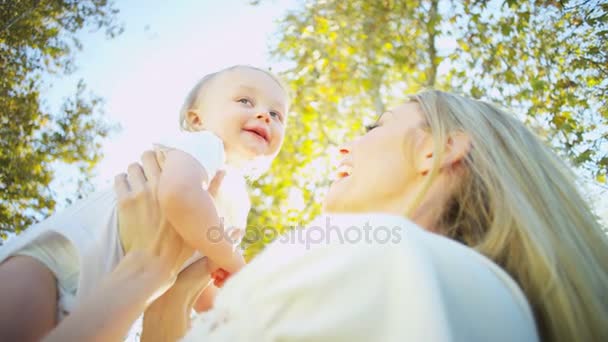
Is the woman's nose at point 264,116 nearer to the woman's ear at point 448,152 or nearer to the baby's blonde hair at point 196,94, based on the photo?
the baby's blonde hair at point 196,94

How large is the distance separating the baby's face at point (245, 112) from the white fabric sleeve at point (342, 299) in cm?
179

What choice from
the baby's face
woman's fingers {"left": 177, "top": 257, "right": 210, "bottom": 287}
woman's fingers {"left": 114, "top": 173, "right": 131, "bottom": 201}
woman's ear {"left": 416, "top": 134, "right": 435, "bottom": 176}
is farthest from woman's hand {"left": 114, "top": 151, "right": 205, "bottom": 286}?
woman's ear {"left": 416, "top": 134, "right": 435, "bottom": 176}

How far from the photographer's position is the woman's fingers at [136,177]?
199cm

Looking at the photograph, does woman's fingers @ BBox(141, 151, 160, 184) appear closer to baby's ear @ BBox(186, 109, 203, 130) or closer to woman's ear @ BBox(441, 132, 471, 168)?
baby's ear @ BBox(186, 109, 203, 130)

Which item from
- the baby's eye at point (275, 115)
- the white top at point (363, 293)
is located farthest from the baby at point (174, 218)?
the white top at point (363, 293)

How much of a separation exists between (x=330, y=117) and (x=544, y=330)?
6.61m

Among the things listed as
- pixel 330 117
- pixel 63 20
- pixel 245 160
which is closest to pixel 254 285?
pixel 245 160

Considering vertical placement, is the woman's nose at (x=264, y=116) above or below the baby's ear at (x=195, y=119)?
below

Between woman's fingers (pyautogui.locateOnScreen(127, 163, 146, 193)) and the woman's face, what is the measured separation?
88 cm

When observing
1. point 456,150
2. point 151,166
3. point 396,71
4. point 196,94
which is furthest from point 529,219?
point 396,71

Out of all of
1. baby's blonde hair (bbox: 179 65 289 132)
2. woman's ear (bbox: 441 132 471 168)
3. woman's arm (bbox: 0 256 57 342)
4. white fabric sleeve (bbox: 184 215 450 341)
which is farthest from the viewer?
baby's blonde hair (bbox: 179 65 289 132)

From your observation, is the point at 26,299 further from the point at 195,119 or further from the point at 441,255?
the point at 195,119

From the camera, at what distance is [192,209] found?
1.84 meters

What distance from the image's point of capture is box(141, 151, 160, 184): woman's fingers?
80.6 inches
